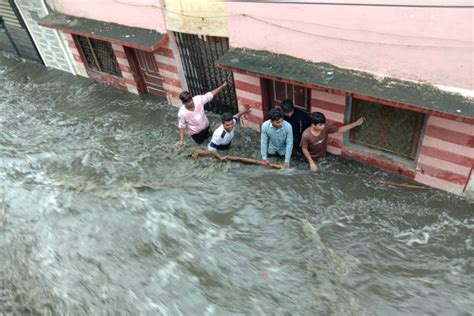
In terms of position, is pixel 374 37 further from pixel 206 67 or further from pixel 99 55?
pixel 99 55

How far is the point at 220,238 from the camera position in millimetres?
5770

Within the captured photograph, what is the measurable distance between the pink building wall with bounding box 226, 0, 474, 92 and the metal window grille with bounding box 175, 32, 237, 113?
1262 millimetres

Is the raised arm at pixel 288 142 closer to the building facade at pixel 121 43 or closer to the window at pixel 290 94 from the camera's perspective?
the window at pixel 290 94

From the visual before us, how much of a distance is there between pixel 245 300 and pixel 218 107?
5013 millimetres

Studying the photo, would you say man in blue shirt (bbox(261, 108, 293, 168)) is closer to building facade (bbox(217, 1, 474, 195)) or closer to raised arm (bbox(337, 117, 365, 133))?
building facade (bbox(217, 1, 474, 195))

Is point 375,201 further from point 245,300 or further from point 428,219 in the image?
point 245,300

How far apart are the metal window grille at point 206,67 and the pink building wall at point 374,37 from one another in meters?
1.26

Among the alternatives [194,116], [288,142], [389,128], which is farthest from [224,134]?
[389,128]

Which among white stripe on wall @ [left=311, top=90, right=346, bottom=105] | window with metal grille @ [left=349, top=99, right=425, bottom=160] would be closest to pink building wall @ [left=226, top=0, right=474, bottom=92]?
white stripe on wall @ [left=311, top=90, right=346, bottom=105]

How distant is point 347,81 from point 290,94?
161 centimetres

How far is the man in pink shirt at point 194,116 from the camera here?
6895 mm

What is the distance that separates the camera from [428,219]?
5.73 meters

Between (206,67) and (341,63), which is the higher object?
(341,63)

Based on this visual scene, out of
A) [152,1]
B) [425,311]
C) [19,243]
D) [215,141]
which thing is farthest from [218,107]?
[425,311]
